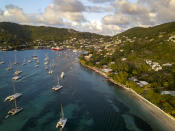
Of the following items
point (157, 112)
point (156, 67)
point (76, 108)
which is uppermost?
point (156, 67)

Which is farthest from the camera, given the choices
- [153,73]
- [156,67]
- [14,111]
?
[156,67]

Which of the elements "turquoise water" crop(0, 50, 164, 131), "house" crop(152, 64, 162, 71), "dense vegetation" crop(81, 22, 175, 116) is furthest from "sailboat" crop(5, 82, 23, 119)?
"house" crop(152, 64, 162, 71)

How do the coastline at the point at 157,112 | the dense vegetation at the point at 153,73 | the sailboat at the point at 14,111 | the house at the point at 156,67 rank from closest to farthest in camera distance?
the coastline at the point at 157,112 → the sailboat at the point at 14,111 → the dense vegetation at the point at 153,73 → the house at the point at 156,67

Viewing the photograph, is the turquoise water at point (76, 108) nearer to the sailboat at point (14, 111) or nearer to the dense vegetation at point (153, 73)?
the sailboat at point (14, 111)

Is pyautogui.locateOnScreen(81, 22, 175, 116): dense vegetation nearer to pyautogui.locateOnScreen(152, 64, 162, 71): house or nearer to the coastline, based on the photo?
pyautogui.locateOnScreen(152, 64, 162, 71): house

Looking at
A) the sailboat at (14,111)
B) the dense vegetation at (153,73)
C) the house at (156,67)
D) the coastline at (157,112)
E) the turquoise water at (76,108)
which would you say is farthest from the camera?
the house at (156,67)

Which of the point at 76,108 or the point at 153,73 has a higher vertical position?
the point at 153,73

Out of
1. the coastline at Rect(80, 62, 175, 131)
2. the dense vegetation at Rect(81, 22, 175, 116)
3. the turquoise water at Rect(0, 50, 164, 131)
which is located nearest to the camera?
the turquoise water at Rect(0, 50, 164, 131)

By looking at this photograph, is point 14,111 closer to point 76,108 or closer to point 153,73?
point 76,108

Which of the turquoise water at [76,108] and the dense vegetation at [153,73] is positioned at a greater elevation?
the dense vegetation at [153,73]

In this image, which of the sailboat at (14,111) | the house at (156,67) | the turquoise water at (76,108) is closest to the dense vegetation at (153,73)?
the house at (156,67)

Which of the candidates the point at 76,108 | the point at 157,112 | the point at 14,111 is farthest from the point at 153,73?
the point at 14,111

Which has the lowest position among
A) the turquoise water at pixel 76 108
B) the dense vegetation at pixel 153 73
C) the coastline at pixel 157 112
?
the turquoise water at pixel 76 108
